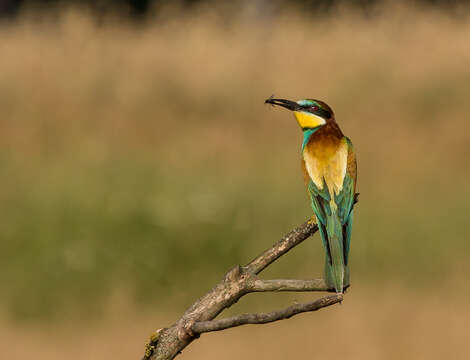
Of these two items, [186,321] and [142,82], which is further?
[142,82]

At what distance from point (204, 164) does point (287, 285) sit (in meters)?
4.42

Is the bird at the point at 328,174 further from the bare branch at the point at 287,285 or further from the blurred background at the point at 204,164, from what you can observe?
the blurred background at the point at 204,164

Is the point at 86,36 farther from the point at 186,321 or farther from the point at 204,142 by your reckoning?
the point at 186,321

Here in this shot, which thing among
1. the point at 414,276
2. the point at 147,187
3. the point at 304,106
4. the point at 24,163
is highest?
the point at 24,163

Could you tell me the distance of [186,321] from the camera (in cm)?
80

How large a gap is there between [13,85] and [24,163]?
75cm

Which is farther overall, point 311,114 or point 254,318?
point 311,114

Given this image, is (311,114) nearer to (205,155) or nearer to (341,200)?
(341,200)

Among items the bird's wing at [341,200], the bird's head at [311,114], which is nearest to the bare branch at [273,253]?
the bird's wing at [341,200]

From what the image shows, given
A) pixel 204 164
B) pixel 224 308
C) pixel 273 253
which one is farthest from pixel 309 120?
pixel 204 164

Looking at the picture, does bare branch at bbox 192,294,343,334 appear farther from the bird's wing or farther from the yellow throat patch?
the yellow throat patch

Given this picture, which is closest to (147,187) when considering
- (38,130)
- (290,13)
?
(38,130)

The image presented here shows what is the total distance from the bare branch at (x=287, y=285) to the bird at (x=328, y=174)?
0.32 meters

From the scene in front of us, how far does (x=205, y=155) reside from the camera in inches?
210
